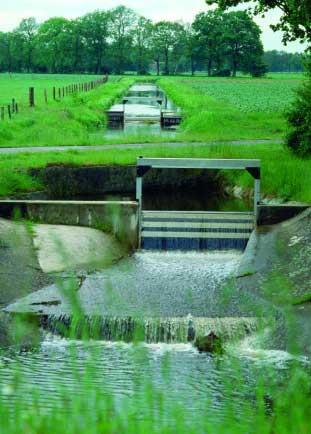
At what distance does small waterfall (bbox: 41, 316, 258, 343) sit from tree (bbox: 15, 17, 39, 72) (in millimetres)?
152860

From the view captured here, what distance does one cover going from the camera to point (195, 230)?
63.8ft

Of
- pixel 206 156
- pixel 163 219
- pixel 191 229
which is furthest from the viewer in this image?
pixel 206 156

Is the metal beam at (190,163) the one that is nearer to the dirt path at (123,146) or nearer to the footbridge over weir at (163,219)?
the footbridge over weir at (163,219)

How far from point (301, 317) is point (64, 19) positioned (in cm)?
16755

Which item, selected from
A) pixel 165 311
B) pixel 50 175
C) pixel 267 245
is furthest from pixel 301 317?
pixel 50 175

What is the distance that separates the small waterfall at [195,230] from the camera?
19.3 metres

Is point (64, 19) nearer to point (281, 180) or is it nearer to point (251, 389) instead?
point (281, 180)

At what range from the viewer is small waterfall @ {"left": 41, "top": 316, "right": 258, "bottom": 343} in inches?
507

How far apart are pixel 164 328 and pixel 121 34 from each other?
167 metres

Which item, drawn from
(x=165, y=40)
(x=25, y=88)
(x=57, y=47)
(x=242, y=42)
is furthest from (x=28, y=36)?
(x=25, y=88)

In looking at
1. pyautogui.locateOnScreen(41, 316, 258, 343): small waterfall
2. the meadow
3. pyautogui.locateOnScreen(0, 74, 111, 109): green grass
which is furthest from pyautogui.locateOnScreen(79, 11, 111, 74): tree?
pyautogui.locateOnScreen(41, 316, 258, 343): small waterfall

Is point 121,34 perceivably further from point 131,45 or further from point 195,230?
point 195,230

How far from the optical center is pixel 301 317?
528 inches

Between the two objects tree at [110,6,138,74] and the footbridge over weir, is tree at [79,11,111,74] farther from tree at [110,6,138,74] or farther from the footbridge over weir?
the footbridge over weir
